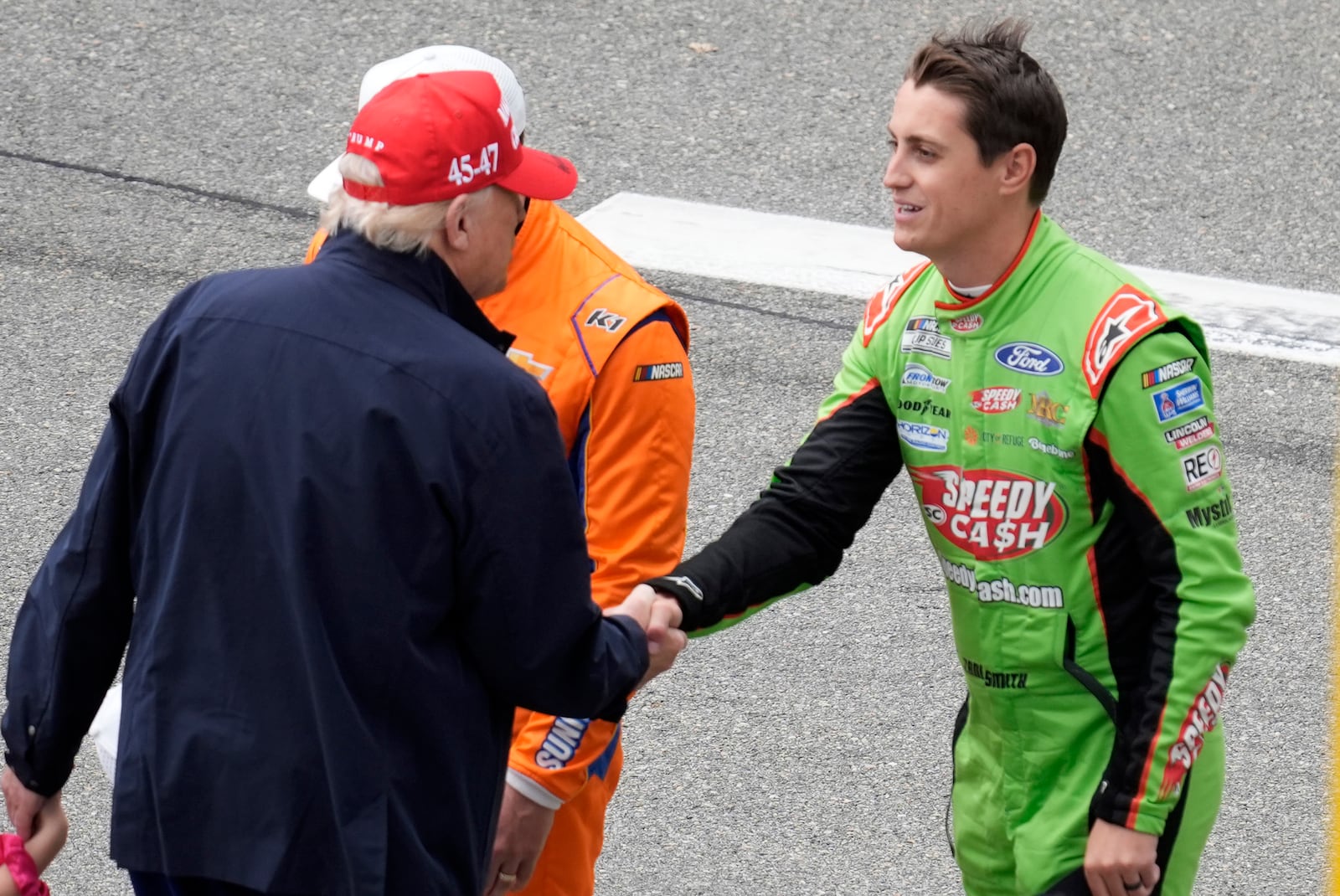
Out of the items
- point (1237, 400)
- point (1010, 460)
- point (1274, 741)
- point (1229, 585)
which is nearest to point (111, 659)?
point (1010, 460)

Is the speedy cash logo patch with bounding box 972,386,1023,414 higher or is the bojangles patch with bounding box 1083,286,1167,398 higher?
the bojangles patch with bounding box 1083,286,1167,398

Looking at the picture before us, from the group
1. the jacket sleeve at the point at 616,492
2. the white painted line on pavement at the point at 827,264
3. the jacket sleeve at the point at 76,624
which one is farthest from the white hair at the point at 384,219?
the white painted line on pavement at the point at 827,264

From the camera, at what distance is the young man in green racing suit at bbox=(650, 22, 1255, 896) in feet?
9.57

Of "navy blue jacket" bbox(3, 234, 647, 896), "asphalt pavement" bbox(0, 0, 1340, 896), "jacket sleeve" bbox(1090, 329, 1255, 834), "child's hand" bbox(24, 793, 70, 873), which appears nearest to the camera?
"navy blue jacket" bbox(3, 234, 647, 896)

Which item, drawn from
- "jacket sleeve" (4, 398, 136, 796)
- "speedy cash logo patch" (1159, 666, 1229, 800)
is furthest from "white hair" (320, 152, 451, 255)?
"speedy cash logo patch" (1159, 666, 1229, 800)

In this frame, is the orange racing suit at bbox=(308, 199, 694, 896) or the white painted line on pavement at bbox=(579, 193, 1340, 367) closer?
the orange racing suit at bbox=(308, 199, 694, 896)

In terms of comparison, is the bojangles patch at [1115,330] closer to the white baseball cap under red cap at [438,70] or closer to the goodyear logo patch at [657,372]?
the goodyear logo patch at [657,372]

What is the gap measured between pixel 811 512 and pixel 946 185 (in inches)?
27.0

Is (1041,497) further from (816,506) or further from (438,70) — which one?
(438,70)

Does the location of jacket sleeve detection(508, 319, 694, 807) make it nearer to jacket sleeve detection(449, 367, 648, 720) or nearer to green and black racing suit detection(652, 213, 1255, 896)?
green and black racing suit detection(652, 213, 1255, 896)

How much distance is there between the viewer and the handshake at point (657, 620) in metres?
3.09

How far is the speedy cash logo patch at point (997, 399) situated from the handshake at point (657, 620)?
0.65 metres

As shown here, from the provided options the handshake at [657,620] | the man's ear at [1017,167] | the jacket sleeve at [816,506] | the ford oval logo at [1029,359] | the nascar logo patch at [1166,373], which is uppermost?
the man's ear at [1017,167]

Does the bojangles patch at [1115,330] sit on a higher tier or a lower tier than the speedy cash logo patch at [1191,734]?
higher
